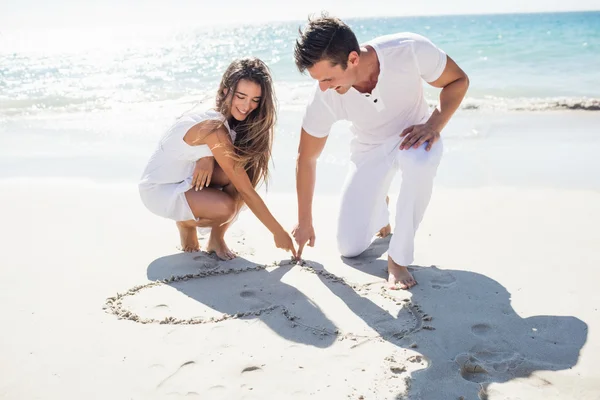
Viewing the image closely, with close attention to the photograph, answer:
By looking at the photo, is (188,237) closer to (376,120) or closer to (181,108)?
(376,120)

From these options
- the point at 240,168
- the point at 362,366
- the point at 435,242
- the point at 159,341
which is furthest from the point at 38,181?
the point at 362,366

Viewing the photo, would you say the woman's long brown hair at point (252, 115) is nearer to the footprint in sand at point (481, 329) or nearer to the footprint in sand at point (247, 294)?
the footprint in sand at point (247, 294)

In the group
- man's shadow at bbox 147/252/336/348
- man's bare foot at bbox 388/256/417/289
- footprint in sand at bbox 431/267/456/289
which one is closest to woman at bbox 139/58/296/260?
man's shadow at bbox 147/252/336/348

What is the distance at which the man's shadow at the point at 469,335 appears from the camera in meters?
2.40

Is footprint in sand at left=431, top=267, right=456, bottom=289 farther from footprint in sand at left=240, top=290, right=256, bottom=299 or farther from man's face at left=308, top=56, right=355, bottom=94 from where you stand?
man's face at left=308, top=56, right=355, bottom=94

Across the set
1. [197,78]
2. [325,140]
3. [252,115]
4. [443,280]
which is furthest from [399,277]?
[197,78]

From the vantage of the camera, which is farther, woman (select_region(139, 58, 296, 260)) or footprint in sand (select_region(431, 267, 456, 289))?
woman (select_region(139, 58, 296, 260))

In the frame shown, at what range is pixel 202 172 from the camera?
Answer: 3660 millimetres

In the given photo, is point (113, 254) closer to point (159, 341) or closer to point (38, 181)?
point (159, 341)

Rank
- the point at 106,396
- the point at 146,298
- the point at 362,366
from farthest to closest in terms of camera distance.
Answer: the point at 146,298 → the point at 362,366 → the point at 106,396

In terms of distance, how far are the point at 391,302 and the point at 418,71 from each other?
1.35m

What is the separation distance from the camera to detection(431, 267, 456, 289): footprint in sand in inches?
129

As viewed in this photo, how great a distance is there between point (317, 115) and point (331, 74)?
44 centimetres

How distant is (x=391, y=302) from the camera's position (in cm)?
310
